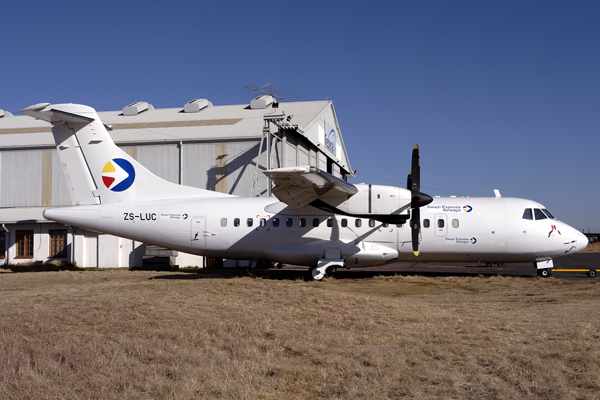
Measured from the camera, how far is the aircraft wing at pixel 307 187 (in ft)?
47.6

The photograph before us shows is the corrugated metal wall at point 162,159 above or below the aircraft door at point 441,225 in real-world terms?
above

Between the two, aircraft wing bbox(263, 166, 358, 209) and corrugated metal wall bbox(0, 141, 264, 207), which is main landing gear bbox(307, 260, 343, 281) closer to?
aircraft wing bbox(263, 166, 358, 209)

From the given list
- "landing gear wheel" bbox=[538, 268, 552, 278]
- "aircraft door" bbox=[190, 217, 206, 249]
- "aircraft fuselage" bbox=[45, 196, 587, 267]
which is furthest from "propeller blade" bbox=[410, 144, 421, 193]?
"aircraft door" bbox=[190, 217, 206, 249]

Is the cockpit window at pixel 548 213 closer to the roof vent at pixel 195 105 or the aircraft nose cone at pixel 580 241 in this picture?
the aircraft nose cone at pixel 580 241

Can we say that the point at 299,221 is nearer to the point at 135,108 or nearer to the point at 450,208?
the point at 450,208

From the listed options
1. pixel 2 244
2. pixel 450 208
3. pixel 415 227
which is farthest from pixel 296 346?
pixel 2 244

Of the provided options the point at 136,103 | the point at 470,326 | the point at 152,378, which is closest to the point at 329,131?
the point at 136,103

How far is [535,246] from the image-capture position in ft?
57.4

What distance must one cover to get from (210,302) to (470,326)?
5982 millimetres

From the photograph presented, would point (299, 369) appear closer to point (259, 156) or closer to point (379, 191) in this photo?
point (379, 191)

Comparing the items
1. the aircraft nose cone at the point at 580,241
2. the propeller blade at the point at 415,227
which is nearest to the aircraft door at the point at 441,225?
the propeller blade at the point at 415,227

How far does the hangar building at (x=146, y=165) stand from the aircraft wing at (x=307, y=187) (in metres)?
7.49

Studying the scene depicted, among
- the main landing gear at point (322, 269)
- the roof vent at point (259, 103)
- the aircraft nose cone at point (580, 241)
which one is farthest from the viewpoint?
the roof vent at point (259, 103)

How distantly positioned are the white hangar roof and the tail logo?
8.67 meters
